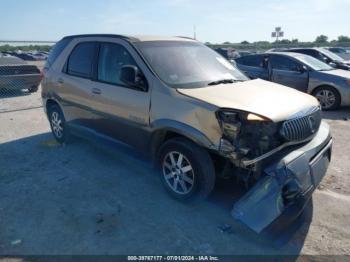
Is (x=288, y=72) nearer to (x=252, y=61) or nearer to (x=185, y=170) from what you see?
(x=252, y=61)

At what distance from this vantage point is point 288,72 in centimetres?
942

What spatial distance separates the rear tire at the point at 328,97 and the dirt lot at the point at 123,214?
3765mm

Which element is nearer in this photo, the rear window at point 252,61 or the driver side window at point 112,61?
the driver side window at point 112,61

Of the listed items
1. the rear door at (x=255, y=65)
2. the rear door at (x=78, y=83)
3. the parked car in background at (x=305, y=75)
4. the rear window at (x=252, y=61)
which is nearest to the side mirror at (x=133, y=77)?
the rear door at (x=78, y=83)

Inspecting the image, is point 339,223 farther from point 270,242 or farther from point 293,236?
point 270,242

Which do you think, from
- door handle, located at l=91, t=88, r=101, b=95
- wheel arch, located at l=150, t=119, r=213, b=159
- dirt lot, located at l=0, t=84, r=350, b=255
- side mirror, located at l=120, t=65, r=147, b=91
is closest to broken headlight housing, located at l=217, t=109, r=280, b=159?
wheel arch, located at l=150, t=119, r=213, b=159

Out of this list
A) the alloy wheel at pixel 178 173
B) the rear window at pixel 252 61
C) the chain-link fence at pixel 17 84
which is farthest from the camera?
the chain-link fence at pixel 17 84

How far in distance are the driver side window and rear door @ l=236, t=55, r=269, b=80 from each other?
6089 millimetres

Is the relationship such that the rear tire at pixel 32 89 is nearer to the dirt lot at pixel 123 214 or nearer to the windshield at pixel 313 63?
the dirt lot at pixel 123 214

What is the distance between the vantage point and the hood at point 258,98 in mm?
3207

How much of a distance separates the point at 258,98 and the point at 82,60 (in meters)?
2.94

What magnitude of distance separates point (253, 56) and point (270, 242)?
8.15 m

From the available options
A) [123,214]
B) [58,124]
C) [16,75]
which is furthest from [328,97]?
[16,75]

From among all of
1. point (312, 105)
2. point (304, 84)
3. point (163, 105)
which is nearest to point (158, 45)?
point (163, 105)
